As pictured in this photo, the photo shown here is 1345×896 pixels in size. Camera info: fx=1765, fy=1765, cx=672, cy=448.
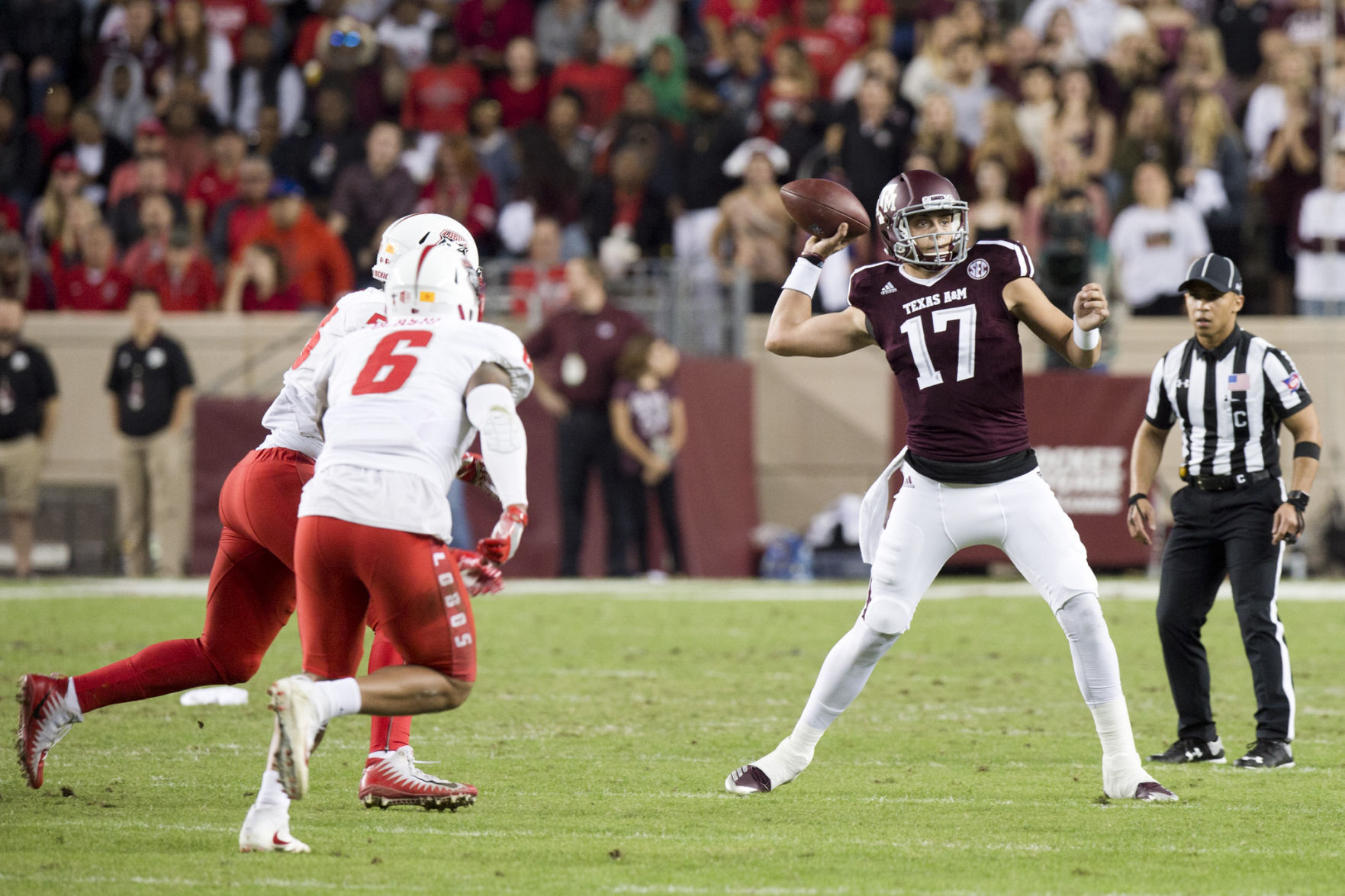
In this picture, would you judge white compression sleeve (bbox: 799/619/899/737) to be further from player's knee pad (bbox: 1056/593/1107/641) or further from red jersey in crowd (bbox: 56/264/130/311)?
red jersey in crowd (bbox: 56/264/130/311)

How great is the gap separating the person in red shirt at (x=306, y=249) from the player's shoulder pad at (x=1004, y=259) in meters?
10.0

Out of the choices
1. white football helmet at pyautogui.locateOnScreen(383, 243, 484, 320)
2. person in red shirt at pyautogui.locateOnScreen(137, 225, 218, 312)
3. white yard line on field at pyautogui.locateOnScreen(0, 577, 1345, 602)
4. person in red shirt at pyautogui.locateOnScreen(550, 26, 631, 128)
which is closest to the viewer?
white football helmet at pyautogui.locateOnScreen(383, 243, 484, 320)

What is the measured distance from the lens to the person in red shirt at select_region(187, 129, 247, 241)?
1666 cm

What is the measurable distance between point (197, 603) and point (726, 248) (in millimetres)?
5494

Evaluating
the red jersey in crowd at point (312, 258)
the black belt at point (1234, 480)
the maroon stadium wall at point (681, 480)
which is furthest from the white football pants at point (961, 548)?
the red jersey in crowd at point (312, 258)

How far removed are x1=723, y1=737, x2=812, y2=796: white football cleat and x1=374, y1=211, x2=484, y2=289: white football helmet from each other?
1812 mm

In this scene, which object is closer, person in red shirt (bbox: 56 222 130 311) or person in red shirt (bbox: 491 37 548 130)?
person in red shirt (bbox: 56 222 130 311)

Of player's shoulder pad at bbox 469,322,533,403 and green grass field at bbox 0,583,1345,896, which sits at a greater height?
player's shoulder pad at bbox 469,322,533,403

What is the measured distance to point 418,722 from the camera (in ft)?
24.5

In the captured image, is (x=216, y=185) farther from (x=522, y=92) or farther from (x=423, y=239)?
(x=423, y=239)

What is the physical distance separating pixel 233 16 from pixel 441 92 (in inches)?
119

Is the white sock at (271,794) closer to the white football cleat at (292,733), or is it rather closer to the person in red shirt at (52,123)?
the white football cleat at (292,733)

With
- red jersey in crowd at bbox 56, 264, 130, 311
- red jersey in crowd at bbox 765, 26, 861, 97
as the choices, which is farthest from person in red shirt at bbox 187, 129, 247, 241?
red jersey in crowd at bbox 765, 26, 861, 97

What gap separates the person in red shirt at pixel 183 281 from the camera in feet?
50.6
